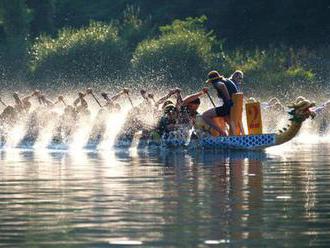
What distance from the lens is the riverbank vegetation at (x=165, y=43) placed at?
61.4 m

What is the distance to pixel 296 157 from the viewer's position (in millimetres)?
30328

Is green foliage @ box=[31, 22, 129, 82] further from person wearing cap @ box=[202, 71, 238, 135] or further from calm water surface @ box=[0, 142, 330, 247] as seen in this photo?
calm water surface @ box=[0, 142, 330, 247]

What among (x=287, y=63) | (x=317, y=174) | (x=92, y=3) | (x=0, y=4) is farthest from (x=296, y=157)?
(x=92, y=3)

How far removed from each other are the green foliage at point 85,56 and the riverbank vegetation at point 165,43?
48 mm

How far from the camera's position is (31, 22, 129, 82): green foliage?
65000mm

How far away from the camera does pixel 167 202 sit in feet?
64.3

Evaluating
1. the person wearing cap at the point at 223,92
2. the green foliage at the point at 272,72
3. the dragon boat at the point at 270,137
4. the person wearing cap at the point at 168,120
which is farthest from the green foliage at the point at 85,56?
the dragon boat at the point at 270,137

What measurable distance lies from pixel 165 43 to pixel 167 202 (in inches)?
1673

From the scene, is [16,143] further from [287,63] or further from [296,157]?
[287,63]

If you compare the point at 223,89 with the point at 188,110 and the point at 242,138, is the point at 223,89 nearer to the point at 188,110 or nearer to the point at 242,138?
the point at 242,138

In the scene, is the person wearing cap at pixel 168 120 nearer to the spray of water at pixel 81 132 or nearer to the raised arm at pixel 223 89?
the spray of water at pixel 81 132

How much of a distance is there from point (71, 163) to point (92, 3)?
57637mm

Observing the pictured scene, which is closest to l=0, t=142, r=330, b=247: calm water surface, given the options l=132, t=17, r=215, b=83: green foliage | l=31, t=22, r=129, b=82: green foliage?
l=132, t=17, r=215, b=83: green foliage

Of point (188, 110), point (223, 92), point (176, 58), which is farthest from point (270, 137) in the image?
point (176, 58)
